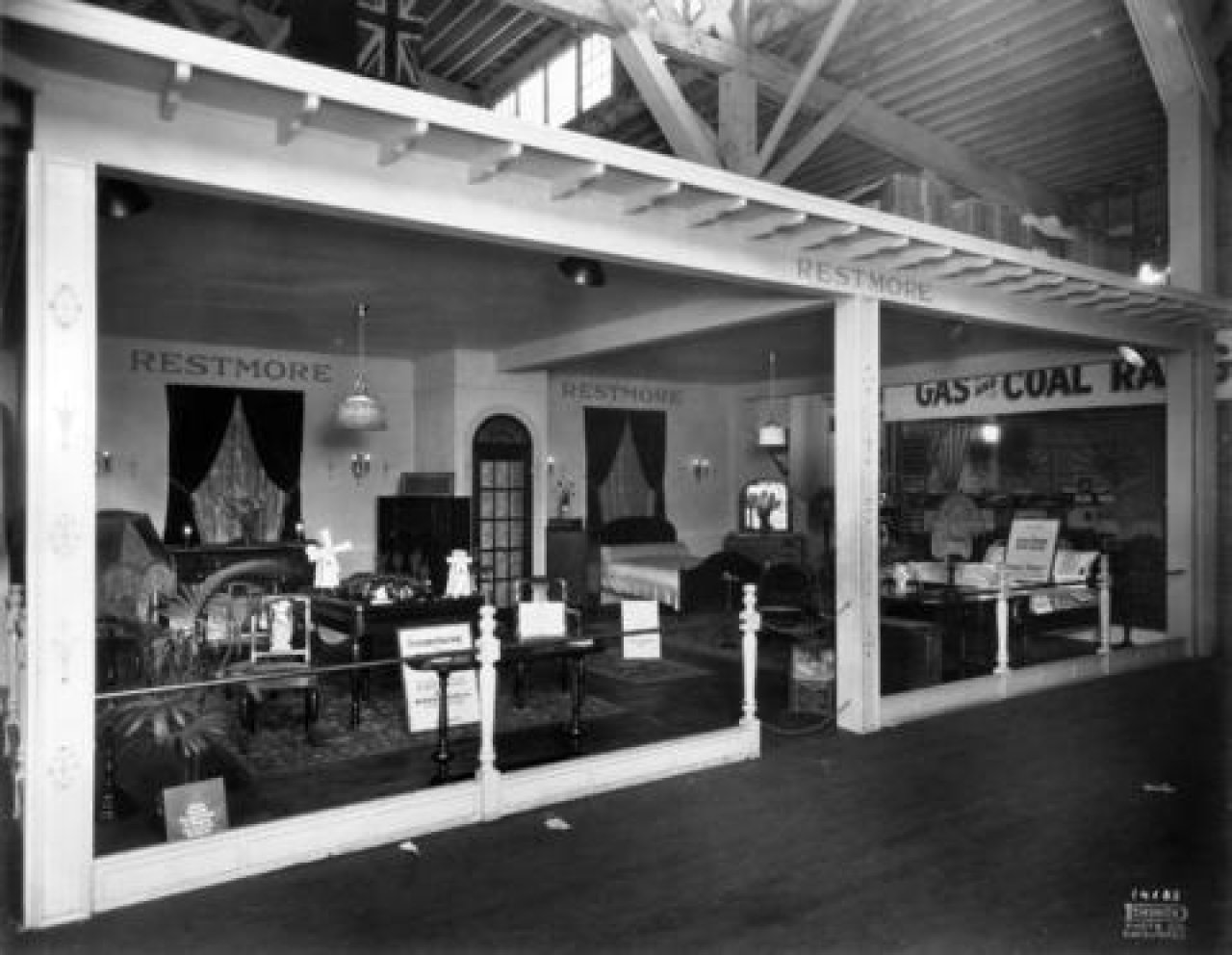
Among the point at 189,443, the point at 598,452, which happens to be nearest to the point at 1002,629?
the point at 598,452

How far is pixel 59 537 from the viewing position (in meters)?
3.23

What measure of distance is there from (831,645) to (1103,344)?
4731mm

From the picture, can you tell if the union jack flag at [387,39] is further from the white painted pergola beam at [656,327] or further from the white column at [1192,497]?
the white column at [1192,497]

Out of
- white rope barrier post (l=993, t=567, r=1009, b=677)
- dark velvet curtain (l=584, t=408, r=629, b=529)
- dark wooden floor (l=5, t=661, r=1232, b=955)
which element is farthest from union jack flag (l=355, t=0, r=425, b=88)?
dark velvet curtain (l=584, t=408, r=629, b=529)

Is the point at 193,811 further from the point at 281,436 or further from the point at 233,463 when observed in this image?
the point at 281,436

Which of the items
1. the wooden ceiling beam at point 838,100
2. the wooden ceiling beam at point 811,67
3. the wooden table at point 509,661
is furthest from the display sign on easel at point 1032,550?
the wooden table at point 509,661

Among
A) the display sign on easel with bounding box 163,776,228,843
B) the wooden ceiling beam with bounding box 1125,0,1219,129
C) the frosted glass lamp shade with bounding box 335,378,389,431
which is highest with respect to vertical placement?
the wooden ceiling beam with bounding box 1125,0,1219,129

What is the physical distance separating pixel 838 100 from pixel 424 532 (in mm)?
6156

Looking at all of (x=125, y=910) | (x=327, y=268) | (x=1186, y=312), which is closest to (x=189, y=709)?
(x=125, y=910)

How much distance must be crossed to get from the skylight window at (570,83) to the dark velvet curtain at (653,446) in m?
4.47

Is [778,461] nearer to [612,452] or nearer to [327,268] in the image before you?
[612,452]

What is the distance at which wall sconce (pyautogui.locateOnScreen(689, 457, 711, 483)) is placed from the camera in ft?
46.6

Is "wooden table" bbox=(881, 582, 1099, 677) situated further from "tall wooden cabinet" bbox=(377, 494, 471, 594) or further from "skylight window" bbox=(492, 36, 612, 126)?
"skylight window" bbox=(492, 36, 612, 126)

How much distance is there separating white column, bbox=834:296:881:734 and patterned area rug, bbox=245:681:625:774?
165 centimetres
